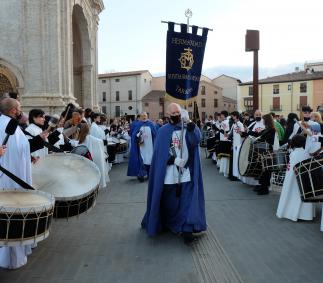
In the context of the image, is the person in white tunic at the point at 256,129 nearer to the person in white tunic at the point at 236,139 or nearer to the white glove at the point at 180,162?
the person in white tunic at the point at 236,139

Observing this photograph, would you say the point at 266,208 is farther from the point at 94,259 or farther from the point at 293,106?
the point at 293,106

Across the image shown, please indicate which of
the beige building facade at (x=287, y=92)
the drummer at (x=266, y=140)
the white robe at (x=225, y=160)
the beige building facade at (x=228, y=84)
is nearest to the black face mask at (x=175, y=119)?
the drummer at (x=266, y=140)

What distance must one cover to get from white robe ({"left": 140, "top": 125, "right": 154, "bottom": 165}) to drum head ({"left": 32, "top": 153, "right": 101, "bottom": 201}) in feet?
21.4

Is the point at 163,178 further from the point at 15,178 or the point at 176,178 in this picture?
the point at 15,178

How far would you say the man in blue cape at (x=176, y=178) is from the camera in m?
5.65

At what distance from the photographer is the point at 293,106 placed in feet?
217

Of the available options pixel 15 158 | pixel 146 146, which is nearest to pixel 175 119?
pixel 15 158

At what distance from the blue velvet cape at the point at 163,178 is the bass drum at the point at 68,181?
3.91ft

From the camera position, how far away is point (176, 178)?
575cm

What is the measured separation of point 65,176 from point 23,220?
1.21 m

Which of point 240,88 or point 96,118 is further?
point 240,88

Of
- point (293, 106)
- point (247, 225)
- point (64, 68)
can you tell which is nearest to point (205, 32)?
point (247, 225)

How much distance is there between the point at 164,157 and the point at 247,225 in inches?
76.5

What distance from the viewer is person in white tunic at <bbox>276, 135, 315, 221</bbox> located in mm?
6746
